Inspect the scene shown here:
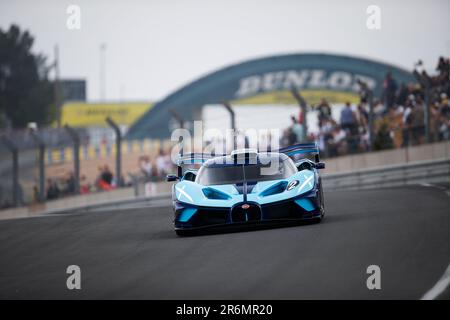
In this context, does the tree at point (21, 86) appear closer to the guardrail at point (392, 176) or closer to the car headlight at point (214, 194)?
the guardrail at point (392, 176)

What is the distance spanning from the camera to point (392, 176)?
1006 inches

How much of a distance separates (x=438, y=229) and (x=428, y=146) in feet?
42.8

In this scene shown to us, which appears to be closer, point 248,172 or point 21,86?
point 248,172

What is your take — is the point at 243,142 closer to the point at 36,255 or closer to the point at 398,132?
the point at 398,132

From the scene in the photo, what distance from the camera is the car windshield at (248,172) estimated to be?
50.0 feet

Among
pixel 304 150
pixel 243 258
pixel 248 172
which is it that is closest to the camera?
pixel 243 258

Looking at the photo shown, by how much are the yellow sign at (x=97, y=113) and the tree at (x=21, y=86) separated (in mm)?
1233

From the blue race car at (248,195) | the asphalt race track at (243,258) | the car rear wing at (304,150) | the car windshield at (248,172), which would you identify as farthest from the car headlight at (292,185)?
the car rear wing at (304,150)

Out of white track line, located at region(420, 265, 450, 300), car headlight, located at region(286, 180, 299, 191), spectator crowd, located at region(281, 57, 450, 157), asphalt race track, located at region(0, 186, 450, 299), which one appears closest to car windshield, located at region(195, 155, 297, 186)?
car headlight, located at region(286, 180, 299, 191)

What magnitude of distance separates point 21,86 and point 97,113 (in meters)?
5.26

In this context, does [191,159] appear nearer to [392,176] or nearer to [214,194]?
[214,194]

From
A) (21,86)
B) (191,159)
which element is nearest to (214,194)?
(191,159)

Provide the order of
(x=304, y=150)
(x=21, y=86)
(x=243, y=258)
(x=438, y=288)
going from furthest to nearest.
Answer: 1. (x=21, y=86)
2. (x=304, y=150)
3. (x=243, y=258)
4. (x=438, y=288)
